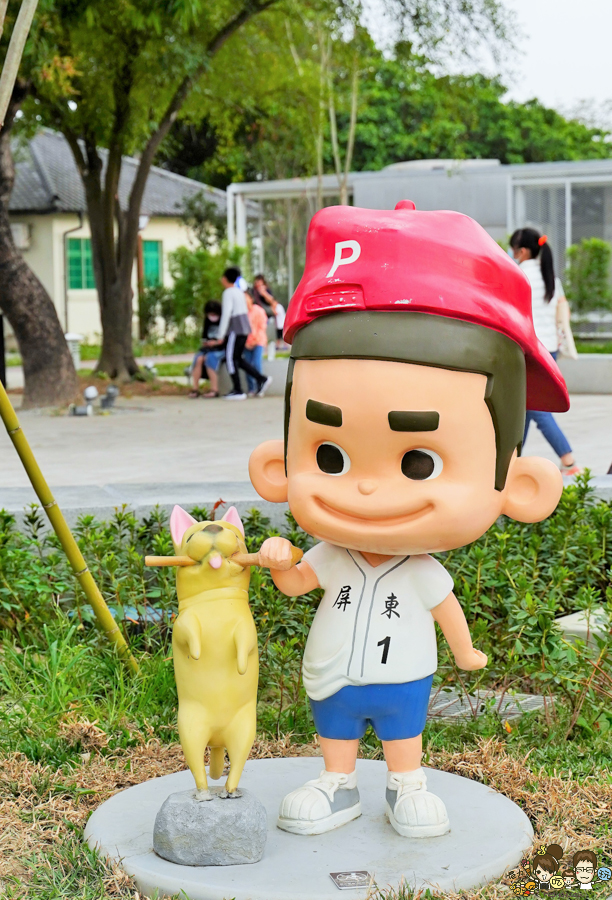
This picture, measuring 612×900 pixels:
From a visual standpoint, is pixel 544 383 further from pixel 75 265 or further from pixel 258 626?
pixel 75 265

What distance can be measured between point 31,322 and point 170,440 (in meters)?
3.33

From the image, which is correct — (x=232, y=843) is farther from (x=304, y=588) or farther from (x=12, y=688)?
(x=12, y=688)

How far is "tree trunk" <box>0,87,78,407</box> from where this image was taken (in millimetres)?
11415

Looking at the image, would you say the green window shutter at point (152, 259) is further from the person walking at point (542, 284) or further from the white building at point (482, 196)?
the person walking at point (542, 284)

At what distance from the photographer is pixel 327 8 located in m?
13.1

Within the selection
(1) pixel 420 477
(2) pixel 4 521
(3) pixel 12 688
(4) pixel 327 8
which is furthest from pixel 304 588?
(4) pixel 327 8

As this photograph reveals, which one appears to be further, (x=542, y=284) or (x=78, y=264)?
(x=78, y=264)

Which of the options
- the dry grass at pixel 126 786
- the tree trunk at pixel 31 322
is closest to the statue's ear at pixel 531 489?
the dry grass at pixel 126 786

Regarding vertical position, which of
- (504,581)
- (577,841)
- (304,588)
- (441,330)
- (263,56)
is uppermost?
(263,56)

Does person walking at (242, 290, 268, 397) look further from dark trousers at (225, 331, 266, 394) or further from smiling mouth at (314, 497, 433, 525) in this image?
smiling mouth at (314, 497, 433, 525)

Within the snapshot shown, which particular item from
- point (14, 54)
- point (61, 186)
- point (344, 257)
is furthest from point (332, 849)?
point (61, 186)

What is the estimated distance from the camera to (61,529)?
3.44 m

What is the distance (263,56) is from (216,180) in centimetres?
1891

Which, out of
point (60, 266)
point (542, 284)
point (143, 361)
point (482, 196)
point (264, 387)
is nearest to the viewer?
point (542, 284)
